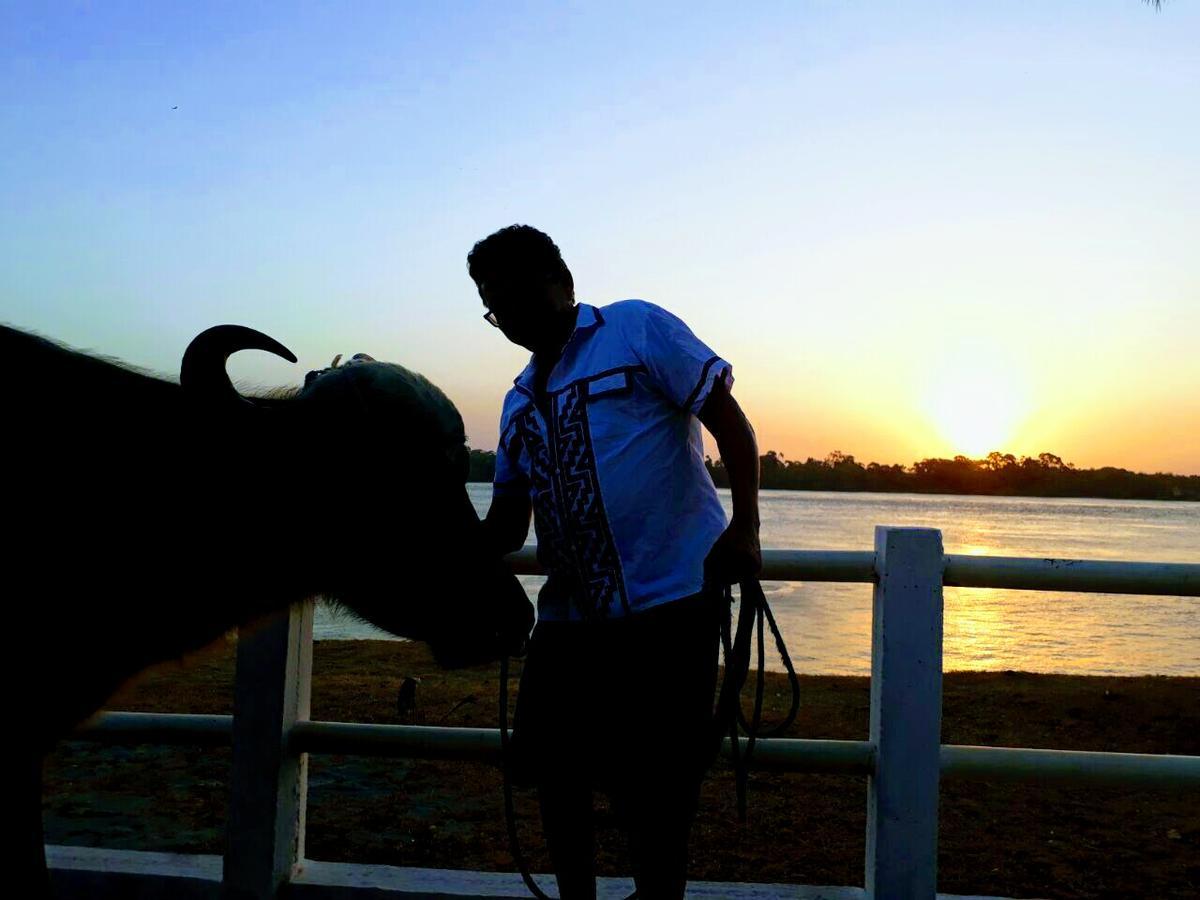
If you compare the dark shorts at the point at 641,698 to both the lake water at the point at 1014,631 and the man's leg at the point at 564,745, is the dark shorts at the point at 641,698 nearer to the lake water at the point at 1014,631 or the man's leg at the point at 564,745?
the man's leg at the point at 564,745

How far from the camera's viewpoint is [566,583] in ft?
9.31

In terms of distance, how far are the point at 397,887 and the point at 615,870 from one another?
1.80 m

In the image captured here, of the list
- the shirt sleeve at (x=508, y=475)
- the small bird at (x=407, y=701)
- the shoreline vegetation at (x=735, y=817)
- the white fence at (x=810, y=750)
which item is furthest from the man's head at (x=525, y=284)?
the small bird at (x=407, y=701)

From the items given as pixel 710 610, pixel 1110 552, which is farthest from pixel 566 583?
pixel 1110 552

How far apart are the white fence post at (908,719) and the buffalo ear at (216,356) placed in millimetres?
1916

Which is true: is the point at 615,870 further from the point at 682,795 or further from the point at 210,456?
the point at 210,456

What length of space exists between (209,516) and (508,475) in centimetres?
85

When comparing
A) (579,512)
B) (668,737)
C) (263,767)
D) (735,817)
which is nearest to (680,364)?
(579,512)

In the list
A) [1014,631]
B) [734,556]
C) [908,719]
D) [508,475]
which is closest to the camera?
[734,556]

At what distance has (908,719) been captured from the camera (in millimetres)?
3254

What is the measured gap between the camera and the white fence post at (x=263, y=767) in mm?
3445

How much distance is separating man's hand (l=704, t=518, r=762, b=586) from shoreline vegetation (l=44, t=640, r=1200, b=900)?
2.86 ft

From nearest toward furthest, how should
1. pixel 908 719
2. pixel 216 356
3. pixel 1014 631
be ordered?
pixel 216 356 < pixel 908 719 < pixel 1014 631

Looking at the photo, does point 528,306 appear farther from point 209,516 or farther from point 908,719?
point 908,719
